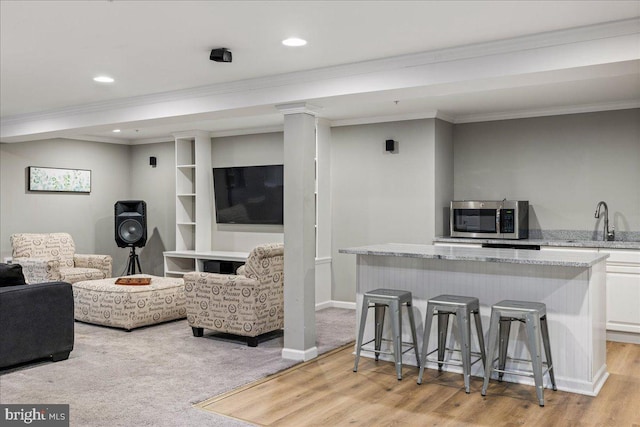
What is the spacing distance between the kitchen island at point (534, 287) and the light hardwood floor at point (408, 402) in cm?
19

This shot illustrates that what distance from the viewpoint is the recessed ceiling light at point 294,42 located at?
140 inches

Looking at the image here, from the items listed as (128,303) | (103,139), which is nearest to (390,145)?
(128,303)

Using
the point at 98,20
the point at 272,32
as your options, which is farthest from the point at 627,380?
the point at 98,20

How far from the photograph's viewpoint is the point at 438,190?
6.36m

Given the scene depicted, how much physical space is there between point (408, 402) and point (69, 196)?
6382 millimetres

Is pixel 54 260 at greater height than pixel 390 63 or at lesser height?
lesser

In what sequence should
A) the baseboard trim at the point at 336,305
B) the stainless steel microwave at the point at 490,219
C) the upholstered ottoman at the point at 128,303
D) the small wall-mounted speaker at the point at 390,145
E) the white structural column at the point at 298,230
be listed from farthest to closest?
the baseboard trim at the point at 336,305
the small wall-mounted speaker at the point at 390,145
the stainless steel microwave at the point at 490,219
the upholstered ottoman at the point at 128,303
the white structural column at the point at 298,230

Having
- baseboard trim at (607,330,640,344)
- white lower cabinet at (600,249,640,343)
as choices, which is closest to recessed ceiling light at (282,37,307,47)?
white lower cabinet at (600,249,640,343)

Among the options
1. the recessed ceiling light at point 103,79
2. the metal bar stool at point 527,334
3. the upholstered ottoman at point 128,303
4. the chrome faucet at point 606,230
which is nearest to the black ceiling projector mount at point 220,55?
the recessed ceiling light at point 103,79

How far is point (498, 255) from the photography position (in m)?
4.02

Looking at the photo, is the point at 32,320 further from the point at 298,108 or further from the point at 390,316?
the point at 390,316

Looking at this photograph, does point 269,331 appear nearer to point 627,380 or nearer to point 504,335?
point 504,335

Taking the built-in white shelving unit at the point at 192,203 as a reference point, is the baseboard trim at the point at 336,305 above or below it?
below

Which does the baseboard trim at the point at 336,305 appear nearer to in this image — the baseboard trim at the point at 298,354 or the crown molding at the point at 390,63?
the baseboard trim at the point at 298,354
